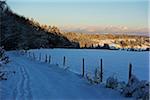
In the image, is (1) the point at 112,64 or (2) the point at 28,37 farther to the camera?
(2) the point at 28,37

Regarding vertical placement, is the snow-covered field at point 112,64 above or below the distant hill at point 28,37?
below

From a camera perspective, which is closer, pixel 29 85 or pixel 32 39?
pixel 29 85

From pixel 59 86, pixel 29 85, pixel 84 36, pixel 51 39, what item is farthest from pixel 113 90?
pixel 84 36

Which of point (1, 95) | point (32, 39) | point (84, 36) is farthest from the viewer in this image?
point (84, 36)

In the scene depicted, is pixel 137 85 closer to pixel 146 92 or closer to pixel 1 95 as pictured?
pixel 146 92

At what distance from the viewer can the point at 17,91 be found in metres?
13.3

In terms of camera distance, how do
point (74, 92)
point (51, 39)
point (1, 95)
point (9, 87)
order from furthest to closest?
point (51, 39)
point (9, 87)
point (74, 92)
point (1, 95)

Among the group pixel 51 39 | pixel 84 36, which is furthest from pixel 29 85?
pixel 84 36

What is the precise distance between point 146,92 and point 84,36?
152770mm

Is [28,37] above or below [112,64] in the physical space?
above

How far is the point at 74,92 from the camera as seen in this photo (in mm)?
13672

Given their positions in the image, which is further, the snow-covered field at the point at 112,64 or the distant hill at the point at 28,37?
the distant hill at the point at 28,37

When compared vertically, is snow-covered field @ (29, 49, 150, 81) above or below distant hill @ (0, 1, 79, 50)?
below

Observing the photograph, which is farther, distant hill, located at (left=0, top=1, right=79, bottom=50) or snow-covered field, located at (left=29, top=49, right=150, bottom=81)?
distant hill, located at (left=0, top=1, right=79, bottom=50)
